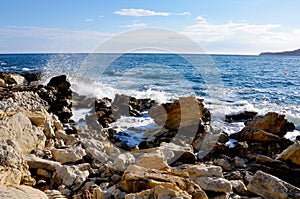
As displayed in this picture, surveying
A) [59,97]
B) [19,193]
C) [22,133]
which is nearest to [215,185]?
[19,193]

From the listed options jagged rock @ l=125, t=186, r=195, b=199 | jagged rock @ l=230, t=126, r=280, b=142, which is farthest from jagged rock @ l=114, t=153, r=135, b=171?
jagged rock @ l=230, t=126, r=280, b=142

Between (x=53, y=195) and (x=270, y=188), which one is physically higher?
(x=53, y=195)

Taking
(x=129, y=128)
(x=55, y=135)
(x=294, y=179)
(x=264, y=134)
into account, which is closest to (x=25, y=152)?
(x=55, y=135)

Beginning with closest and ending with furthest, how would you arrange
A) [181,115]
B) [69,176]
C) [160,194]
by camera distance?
[160,194] → [69,176] → [181,115]

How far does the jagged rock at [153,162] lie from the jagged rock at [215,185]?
20.3 inches

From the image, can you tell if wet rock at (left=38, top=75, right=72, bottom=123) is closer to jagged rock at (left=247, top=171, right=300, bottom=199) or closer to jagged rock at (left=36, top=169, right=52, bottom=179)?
jagged rock at (left=36, top=169, right=52, bottom=179)

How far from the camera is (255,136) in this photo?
9188mm

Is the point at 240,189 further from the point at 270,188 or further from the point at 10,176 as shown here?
the point at 10,176

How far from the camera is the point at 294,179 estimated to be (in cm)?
590

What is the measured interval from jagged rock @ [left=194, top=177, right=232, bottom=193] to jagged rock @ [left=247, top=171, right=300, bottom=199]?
0.57m

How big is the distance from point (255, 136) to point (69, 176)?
625 centimetres

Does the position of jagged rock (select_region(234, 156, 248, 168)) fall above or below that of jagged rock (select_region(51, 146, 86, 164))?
below

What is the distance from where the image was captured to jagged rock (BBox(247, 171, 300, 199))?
448cm

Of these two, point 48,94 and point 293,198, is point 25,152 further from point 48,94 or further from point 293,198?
point 48,94
